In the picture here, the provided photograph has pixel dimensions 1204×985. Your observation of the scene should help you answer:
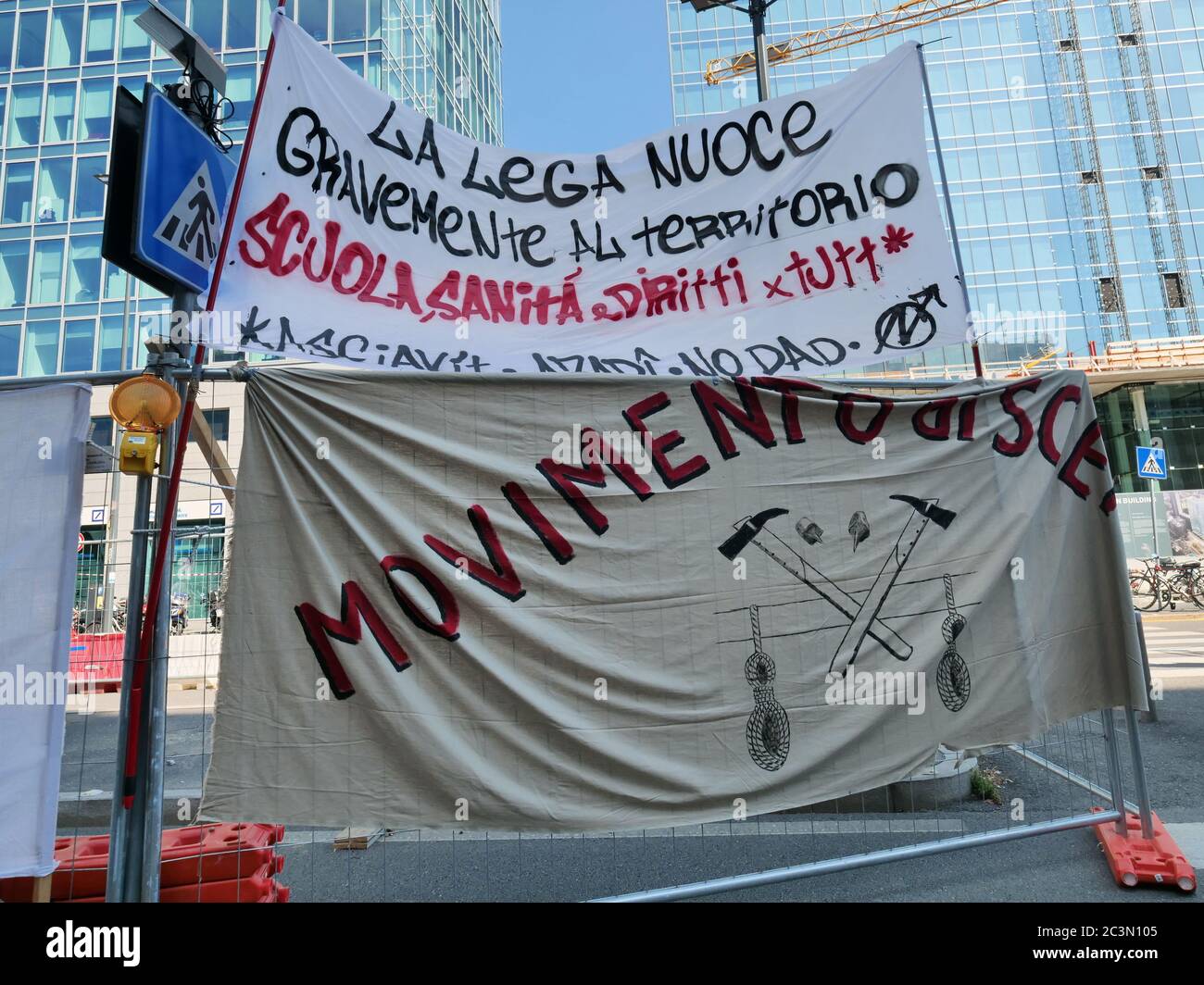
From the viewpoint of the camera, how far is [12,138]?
2916 cm

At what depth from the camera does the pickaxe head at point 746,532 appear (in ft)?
11.9

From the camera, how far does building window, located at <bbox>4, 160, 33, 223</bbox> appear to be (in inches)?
1126

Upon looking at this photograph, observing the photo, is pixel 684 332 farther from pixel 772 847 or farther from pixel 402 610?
pixel 772 847

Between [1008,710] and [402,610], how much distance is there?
3.13m

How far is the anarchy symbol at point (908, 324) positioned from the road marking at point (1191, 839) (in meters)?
3.43

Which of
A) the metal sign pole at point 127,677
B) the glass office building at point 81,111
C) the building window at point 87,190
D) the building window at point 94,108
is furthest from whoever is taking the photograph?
the building window at point 94,108

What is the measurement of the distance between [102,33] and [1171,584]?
4213cm

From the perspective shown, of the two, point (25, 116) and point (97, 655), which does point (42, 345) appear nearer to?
point (25, 116)

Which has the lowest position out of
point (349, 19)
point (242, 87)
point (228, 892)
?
point (228, 892)

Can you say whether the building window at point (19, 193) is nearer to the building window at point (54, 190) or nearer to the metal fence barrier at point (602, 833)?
the building window at point (54, 190)

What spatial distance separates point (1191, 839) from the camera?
458 cm

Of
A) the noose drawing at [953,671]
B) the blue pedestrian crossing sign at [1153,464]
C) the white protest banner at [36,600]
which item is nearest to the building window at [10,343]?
the white protest banner at [36,600]

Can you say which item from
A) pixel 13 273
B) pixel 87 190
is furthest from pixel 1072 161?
pixel 13 273
